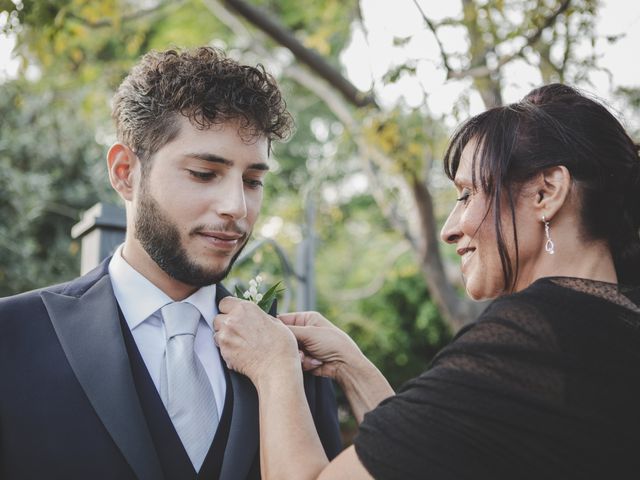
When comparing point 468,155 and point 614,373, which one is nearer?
point 614,373

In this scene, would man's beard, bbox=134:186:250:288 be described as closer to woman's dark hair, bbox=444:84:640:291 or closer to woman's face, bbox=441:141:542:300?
woman's face, bbox=441:141:542:300

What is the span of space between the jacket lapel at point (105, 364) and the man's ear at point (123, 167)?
0.37 metres

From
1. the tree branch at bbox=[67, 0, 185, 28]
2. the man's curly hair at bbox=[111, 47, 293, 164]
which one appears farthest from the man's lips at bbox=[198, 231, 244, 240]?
the tree branch at bbox=[67, 0, 185, 28]

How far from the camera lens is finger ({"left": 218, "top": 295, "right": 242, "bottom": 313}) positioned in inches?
82.5

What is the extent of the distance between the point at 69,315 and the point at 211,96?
805mm

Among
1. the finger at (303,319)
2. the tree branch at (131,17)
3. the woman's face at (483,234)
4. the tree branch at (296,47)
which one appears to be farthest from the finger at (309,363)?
the tree branch at (131,17)

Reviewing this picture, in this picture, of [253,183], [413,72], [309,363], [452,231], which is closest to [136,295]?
[253,183]

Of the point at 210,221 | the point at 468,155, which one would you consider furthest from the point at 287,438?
the point at 468,155

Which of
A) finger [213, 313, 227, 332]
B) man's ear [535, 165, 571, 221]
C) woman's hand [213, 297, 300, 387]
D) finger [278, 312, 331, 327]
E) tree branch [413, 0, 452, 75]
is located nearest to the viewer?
man's ear [535, 165, 571, 221]

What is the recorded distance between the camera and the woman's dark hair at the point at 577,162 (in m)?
1.72

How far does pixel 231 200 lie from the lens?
196 cm

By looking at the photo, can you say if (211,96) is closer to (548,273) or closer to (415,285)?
(548,273)

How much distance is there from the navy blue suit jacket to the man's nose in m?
0.44

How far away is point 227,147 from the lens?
6.49ft
